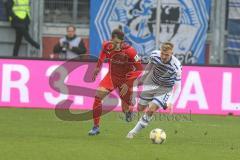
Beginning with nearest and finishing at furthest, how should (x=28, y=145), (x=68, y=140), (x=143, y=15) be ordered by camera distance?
(x=28, y=145) < (x=68, y=140) < (x=143, y=15)

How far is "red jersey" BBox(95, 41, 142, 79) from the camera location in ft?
50.8

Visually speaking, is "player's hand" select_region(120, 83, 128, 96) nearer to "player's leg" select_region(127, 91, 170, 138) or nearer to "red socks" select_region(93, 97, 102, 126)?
"red socks" select_region(93, 97, 102, 126)

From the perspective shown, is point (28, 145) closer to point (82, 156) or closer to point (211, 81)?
point (82, 156)

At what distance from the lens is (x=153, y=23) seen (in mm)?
23250

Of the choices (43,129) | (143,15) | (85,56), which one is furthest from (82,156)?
(143,15)

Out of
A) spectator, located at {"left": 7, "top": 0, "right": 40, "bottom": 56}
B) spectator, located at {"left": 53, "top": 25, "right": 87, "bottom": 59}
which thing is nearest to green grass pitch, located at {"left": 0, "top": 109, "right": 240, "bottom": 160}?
spectator, located at {"left": 53, "top": 25, "right": 87, "bottom": 59}

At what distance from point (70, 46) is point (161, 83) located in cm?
793

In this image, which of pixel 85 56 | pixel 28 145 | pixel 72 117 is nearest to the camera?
pixel 28 145

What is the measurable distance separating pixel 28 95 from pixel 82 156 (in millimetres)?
8068

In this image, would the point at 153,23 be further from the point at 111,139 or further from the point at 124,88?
the point at 111,139

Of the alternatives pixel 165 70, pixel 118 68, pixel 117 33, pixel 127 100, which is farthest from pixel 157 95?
pixel 127 100

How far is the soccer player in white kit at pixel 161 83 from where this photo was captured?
1396cm

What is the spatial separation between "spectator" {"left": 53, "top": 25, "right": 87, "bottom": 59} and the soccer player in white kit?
714cm

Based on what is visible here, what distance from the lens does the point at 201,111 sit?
1977cm
